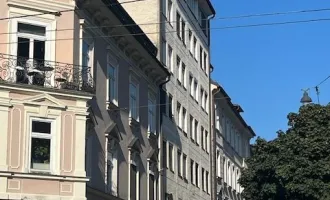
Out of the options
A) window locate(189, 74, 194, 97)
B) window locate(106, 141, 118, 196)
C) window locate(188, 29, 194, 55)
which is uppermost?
window locate(188, 29, 194, 55)

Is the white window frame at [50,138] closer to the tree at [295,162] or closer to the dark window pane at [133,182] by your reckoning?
the dark window pane at [133,182]

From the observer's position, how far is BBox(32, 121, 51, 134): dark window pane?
22312 millimetres

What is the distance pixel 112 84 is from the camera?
27812mm

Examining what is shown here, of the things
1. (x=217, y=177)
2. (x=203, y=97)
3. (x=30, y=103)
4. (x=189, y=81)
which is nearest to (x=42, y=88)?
(x=30, y=103)

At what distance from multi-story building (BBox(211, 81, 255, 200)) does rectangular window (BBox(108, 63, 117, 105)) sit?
22.7m

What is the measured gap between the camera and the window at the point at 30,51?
73.3 feet

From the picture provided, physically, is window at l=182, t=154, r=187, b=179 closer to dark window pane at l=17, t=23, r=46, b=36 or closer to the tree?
the tree

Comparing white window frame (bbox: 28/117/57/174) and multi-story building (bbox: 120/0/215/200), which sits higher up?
multi-story building (bbox: 120/0/215/200)

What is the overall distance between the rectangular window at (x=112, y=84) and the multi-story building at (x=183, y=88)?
6836 millimetres

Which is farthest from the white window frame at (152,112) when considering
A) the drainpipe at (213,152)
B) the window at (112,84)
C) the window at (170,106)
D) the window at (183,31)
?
the drainpipe at (213,152)

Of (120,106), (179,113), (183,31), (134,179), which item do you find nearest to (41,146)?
(120,106)

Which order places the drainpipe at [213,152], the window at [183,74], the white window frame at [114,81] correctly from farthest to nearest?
the drainpipe at [213,152], the window at [183,74], the white window frame at [114,81]

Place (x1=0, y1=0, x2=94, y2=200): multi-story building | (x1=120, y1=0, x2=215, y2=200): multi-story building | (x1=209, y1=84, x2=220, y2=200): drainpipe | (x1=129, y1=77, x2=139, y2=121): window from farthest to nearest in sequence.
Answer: (x1=209, y1=84, x2=220, y2=200): drainpipe
(x1=120, y1=0, x2=215, y2=200): multi-story building
(x1=129, y1=77, x2=139, y2=121): window
(x1=0, y1=0, x2=94, y2=200): multi-story building

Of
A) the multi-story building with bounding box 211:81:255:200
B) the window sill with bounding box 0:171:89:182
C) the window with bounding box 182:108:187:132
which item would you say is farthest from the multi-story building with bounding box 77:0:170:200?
the multi-story building with bounding box 211:81:255:200
